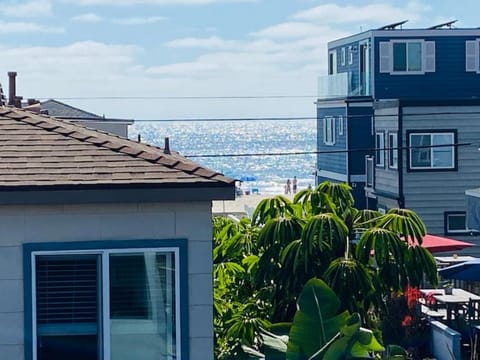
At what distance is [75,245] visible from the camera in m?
9.62

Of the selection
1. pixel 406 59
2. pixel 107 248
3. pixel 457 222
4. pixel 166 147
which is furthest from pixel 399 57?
pixel 107 248

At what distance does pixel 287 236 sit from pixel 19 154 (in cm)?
409

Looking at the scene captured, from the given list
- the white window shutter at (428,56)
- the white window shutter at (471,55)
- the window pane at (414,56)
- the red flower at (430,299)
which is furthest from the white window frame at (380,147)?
the red flower at (430,299)

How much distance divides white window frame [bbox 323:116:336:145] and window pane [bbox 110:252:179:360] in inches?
1401

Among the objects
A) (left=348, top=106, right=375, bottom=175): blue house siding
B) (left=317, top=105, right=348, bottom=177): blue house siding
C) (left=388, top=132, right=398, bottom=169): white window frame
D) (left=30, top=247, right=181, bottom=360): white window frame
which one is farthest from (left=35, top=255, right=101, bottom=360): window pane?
(left=348, top=106, right=375, bottom=175): blue house siding

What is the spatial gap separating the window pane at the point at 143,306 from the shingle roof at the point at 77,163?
0.70 m

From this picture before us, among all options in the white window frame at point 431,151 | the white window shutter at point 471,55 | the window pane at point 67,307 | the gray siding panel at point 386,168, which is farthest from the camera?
the white window shutter at point 471,55

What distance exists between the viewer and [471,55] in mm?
44469

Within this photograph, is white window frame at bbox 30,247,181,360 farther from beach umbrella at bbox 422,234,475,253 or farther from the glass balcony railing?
the glass balcony railing

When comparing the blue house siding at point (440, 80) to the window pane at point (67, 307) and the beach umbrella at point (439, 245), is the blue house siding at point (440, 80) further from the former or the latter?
the window pane at point (67, 307)

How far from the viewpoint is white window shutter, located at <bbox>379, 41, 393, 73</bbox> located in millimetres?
42625

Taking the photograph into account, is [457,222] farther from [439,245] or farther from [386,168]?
[439,245]

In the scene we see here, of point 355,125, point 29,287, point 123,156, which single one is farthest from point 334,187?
point 355,125

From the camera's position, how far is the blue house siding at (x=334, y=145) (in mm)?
43344
